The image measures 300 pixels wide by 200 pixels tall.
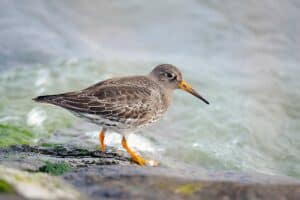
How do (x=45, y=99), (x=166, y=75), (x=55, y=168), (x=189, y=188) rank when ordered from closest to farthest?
(x=189, y=188)
(x=55, y=168)
(x=45, y=99)
(x=166, y=75)

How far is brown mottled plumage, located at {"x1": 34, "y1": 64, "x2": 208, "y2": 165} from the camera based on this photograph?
28.8 feet

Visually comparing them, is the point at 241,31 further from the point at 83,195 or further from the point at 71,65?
the point at 83,195

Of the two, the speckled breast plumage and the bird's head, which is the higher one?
the bird's head

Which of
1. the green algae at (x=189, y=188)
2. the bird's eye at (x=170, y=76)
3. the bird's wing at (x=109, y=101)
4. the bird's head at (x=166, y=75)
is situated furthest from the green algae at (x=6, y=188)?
the bird's eye at (x=170, y=76)

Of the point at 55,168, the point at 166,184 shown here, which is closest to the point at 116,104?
the point at 55,168

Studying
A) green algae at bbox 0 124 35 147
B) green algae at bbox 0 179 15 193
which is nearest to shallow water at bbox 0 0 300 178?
green algae at bbox 0 124 35 147

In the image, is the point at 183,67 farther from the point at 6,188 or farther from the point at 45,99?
the point at 6,188

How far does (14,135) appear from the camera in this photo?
11.1 metres

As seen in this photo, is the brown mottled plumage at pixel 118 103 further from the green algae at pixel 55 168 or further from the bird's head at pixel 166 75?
the green algae at pixel 55 168

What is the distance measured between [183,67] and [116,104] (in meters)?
7.20

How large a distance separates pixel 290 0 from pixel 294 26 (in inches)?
65.3

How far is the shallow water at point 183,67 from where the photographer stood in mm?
11961

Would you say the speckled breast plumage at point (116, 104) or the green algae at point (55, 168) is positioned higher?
the speckled breast plumage at point (116, 104)

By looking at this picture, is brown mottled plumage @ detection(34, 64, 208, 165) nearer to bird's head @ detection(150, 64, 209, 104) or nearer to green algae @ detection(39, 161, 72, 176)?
bird's head @ detection(150, 64, 209, 104)
